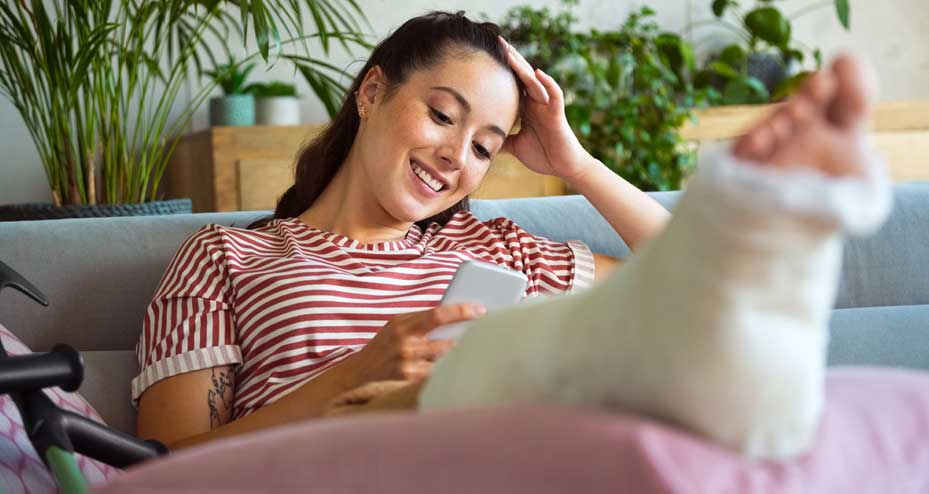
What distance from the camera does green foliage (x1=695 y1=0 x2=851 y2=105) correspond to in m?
3.58

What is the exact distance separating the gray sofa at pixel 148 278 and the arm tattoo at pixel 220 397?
176 mm

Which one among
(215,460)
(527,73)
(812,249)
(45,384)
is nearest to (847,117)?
(812,249)

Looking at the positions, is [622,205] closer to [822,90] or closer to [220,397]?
[220,397]

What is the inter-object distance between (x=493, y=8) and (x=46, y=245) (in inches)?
100

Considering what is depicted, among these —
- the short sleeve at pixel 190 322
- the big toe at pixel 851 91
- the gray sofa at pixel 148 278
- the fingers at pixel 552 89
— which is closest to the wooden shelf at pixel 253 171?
the gray sofa at pixel 148 278

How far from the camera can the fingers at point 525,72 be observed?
4.86 ft

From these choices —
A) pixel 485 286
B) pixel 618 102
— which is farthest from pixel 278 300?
pixel 618 102

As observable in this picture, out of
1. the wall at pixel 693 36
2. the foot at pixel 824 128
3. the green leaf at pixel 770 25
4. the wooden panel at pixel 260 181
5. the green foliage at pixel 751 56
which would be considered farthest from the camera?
the green leaf at pixel 770 25

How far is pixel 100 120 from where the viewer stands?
2.28 m

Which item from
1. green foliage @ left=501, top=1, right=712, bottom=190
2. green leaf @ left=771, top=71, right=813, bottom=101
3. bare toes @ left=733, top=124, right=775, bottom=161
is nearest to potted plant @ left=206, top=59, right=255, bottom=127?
green foliage @ left=501, top=1, right=712, bottom=190

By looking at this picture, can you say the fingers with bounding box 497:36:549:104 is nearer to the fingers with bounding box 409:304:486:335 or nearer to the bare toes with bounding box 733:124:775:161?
the fingers with bounding box 409:304:486:335

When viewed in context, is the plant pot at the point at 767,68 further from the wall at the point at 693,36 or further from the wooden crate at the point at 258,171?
the wooden crate at the point at 258,171

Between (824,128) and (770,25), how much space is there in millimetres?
3490

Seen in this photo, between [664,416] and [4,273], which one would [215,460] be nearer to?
[664,416]
